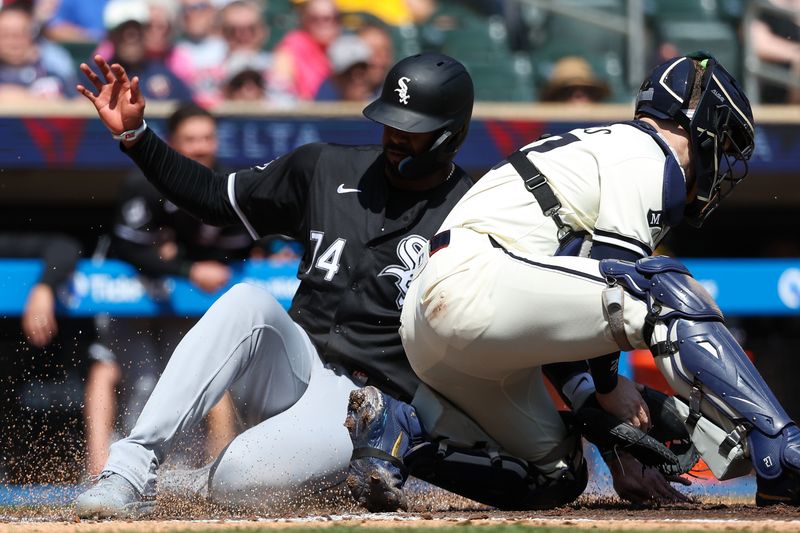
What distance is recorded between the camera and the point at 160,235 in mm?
6266

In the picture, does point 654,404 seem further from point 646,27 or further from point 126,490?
point 646,27

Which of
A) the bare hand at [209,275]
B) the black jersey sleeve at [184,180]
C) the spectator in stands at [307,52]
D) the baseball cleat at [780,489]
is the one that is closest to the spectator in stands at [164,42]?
the spectator in stands at [307,52]

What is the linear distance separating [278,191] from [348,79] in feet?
12.3

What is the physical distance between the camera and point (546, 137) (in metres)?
3.73

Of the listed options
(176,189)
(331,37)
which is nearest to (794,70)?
(331,37)

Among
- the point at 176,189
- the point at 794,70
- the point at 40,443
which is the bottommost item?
the point at 40,443

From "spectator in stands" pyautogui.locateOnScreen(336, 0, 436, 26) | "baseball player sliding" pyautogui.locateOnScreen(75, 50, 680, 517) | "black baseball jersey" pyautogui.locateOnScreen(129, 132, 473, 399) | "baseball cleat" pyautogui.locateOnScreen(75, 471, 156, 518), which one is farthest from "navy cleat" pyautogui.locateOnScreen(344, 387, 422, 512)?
"spectator in stands" pyautogui.locateOnScreen(336, 0, 436, 26)

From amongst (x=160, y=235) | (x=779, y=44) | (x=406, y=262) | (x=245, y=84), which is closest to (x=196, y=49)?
(x=245, y=84)

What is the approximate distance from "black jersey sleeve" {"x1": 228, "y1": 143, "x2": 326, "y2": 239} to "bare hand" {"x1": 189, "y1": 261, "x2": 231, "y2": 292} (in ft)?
6.95

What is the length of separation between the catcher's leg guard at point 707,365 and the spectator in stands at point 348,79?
4.71 meters

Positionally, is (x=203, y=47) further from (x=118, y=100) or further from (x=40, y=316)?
(x=118, y=100)

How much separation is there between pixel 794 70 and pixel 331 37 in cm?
318

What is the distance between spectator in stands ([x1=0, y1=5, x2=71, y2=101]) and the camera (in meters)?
7.40

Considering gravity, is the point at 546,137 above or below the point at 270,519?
above
